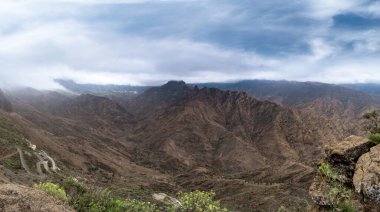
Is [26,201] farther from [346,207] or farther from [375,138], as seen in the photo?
[375,138]

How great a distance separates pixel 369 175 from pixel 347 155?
8.64 feet

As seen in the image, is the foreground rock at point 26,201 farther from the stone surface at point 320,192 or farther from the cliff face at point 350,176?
the cliff face at point 350,176

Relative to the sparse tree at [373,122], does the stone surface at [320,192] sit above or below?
below

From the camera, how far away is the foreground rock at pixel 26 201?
23.4 meters

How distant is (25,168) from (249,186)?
75834mm

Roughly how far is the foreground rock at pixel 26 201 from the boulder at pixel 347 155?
14.5 metres

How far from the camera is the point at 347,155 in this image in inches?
914

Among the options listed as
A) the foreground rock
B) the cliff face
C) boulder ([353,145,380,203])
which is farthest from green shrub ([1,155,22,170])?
boulder ([353,145,380,203])

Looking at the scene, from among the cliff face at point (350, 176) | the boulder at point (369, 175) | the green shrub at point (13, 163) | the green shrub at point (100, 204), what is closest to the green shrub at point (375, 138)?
the cliff face at point (350, 176)

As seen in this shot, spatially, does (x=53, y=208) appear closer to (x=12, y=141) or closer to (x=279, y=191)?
(x=279, y=191)

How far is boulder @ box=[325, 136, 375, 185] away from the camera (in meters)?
22.8

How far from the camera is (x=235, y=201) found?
15025cm

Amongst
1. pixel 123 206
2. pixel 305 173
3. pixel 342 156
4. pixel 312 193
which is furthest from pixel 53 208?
pixel 305 173

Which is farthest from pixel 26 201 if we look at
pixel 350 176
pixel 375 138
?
pixel 375 138
